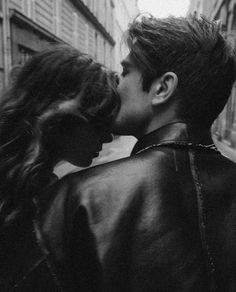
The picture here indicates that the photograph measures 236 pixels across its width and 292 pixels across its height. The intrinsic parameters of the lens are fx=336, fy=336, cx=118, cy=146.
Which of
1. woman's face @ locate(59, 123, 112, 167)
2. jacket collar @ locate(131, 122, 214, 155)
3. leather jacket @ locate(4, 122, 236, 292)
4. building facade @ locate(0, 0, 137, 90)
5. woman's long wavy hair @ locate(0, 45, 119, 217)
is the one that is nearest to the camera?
leather jacket @ locate(4, 122, 236, 292)

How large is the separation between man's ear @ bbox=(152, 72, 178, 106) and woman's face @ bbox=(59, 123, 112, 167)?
325 millimetres

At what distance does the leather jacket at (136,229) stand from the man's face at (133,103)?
252 mm

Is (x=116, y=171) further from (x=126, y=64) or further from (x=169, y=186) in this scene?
(x=126, y=64)

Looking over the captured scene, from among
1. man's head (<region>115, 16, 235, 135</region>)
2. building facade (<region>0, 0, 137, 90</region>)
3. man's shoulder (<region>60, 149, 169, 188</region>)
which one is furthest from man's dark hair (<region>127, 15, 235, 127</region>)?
building facade (<region>0, 0, 137, 90</region>)

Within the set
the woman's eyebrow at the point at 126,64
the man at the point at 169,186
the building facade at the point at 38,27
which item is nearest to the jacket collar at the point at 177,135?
the man at the point at 169,186

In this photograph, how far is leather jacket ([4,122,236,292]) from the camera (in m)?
0.90

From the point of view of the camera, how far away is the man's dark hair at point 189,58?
1.13 metres

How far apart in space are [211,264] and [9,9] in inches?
384

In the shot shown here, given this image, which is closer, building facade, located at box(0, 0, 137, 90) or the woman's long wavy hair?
the woman's long wavy hair

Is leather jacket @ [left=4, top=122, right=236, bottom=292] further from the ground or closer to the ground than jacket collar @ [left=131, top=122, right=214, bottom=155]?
closer to the ground

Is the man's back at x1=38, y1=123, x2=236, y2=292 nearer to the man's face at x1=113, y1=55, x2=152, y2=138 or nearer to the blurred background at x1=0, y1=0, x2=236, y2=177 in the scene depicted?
the man's face at x1=113, y1=55, x2=152, y2=138

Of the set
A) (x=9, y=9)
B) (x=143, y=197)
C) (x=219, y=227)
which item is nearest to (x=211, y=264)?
(x=219, y=227)

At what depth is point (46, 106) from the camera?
1.30 m

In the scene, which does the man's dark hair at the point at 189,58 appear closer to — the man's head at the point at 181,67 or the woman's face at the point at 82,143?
the man's head at the point at 181,67
